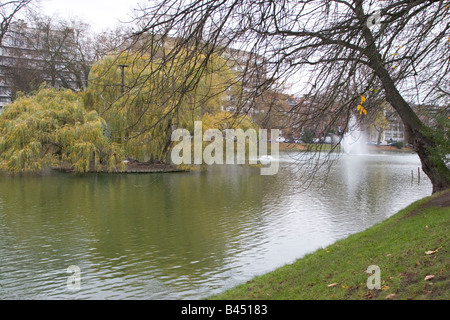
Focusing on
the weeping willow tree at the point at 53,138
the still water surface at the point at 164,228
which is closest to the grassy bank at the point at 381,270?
the still water surface at the point at 164,228

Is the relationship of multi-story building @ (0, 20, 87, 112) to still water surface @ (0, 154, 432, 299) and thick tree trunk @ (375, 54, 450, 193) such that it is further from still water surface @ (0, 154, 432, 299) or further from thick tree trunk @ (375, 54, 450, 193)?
thick tree trunk @ (375, 54, 450, 193)

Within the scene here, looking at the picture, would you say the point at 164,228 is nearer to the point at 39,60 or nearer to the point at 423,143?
the point at 423,143

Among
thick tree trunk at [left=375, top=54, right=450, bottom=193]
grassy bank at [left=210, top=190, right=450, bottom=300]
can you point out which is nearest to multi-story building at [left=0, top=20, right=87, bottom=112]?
thick tree trunk at [left=375, top=54, right=450, bottom=193]

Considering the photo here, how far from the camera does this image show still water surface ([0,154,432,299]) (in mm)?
6465

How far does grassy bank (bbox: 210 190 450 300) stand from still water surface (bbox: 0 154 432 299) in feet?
3.87

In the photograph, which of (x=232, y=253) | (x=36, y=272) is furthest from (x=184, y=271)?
(x=36, y=272)

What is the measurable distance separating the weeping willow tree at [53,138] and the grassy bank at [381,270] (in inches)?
563

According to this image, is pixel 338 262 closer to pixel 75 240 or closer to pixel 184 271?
pixel 184 271

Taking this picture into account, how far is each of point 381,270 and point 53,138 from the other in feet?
54.5

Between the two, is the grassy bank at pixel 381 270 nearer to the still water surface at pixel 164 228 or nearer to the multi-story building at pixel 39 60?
the still water surface at pixel 164 228

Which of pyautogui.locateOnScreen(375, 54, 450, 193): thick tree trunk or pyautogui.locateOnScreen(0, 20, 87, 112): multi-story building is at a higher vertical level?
pyautogui.locateOnScreen(0, 20, 87, 112): multi-story building

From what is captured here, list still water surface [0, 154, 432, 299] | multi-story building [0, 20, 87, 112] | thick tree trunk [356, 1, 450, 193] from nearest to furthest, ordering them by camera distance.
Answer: still water surface [0, 154, 432, 299]
thick tree trunk [356, 1, 450, 193]
multi-story building [0, 20, 87, 112]

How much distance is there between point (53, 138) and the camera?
18344 mm

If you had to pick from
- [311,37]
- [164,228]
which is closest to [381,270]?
[311,37]
